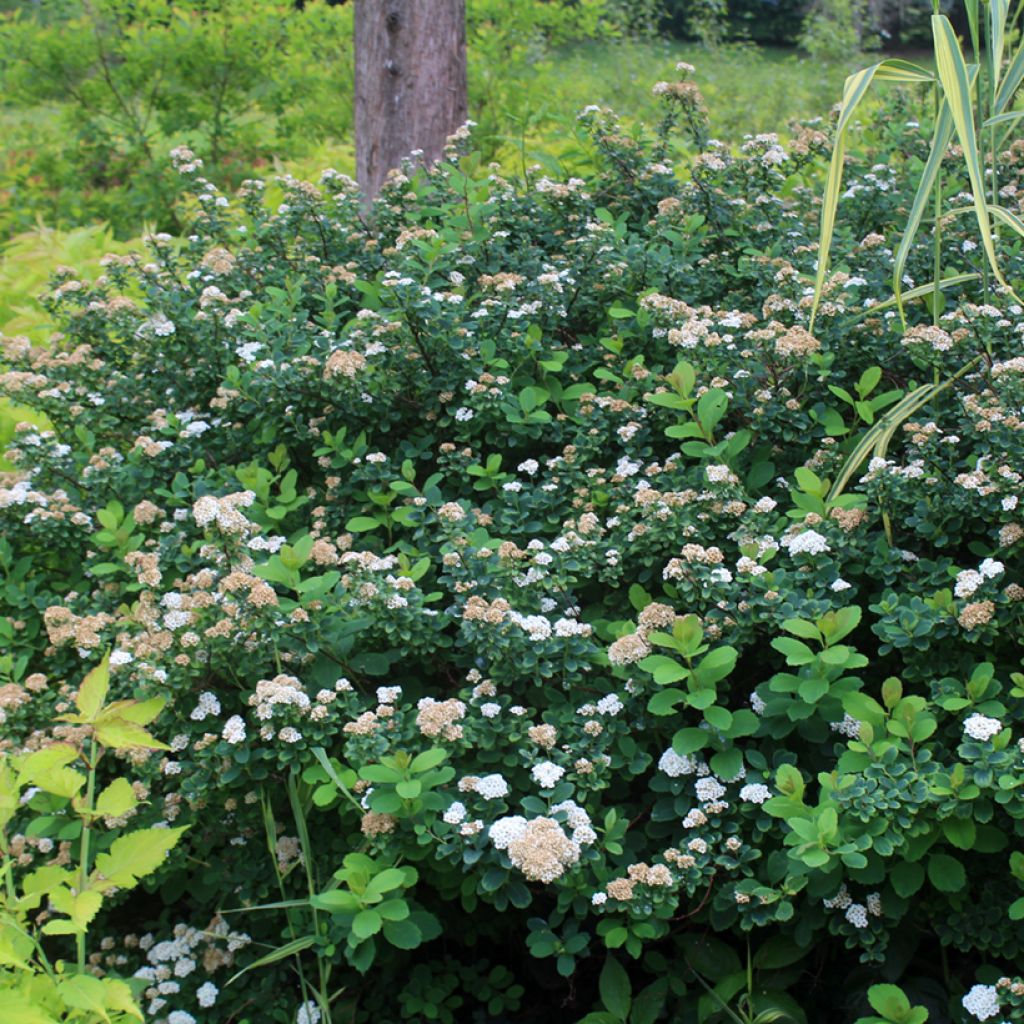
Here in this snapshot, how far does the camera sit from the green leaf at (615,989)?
1.75 m

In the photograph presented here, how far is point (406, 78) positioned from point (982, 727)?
3580 millimetres

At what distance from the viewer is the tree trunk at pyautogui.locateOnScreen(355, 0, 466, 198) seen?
4.20 m

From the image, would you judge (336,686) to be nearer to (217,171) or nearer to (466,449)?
(466,449)

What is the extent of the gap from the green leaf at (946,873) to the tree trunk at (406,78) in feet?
11.2

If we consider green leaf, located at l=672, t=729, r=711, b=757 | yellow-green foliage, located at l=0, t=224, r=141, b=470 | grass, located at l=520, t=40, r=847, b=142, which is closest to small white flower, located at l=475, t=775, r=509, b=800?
green leaf, located at l=672, t=729, r=711, b=757

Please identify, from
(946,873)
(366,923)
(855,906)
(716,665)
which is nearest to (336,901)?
(366,923)

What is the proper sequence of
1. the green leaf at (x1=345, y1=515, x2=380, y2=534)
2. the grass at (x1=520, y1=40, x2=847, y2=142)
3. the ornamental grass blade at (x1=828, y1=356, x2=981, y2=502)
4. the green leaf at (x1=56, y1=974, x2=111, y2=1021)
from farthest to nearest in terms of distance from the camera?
the grass at (x1=520, y1=40, x2=847, y2=142)
the green leaf at (x1=345, y1=515, x2=380, y2=534)
the ornamental grass blade at (x1=828, y1=356, x2=981, y2=502)
the green leaf at (x1=56, y1=974, x2=111, y2=1021)

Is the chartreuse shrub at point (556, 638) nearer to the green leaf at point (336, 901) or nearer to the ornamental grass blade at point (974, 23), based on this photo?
the green leaf at point (336, 901)

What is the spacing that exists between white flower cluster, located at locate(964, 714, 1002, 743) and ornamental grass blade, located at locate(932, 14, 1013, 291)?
27.8 inches

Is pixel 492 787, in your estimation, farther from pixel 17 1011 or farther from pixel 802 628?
pixel 17 1011

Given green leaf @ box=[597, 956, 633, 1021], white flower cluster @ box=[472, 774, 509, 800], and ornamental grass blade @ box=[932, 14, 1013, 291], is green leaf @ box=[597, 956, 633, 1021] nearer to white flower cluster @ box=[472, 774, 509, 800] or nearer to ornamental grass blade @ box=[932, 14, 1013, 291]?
white flower cluster @ box=[472, 774, 509, 800]

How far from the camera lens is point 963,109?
175 cm

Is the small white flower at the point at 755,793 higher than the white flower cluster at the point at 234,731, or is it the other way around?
the small white flower at the point at 755,793

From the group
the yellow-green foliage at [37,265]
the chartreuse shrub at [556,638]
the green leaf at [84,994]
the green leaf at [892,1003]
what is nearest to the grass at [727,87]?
the yellow-green foliage at [37,265]
